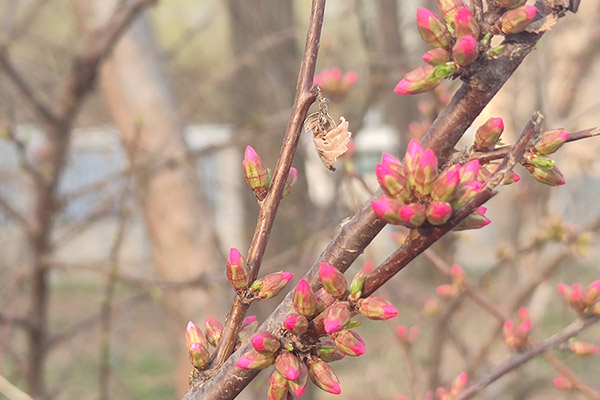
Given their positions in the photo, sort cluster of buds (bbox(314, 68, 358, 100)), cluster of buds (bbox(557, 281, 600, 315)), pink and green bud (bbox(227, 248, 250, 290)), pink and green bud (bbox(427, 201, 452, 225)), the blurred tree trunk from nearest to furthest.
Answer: pink and green bud (bbox(427, 201, 452, 225)) → pink and green bud (bbox(227, 248, 250, 290)) → cluster of buds (bbox(557, 281, 600, 315)) → cluster of buds (bbox(314, 68, 358, 100)) → the blurred tree trunk

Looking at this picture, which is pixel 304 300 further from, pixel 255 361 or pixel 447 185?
pixel 447 185

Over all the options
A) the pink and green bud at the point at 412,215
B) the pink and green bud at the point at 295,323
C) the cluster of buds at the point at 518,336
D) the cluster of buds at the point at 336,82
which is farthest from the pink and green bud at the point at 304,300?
the cluster of buds at the point at 336,82

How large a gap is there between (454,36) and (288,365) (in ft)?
1.28

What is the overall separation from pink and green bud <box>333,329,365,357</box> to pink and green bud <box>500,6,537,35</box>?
0.35 meters

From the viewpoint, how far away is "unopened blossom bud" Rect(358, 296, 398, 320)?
2.23 ft

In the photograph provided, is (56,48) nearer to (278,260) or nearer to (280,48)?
(280,48)

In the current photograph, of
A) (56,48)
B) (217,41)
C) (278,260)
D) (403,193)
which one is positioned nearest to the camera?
(403,193)

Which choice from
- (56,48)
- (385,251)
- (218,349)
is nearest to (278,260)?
(56,48)

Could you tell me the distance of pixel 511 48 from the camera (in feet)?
2.24

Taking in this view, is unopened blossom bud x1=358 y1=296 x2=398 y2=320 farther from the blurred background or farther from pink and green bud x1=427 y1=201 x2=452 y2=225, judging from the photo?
the blurred background

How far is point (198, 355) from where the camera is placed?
74 centimetres

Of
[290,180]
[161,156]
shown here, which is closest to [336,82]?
[161,156]

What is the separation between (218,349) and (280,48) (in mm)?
3676

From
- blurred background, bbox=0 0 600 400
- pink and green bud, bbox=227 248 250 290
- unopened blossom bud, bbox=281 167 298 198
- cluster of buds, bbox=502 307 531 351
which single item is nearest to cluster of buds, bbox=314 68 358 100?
blurred background, bbox=0 0 600 400
